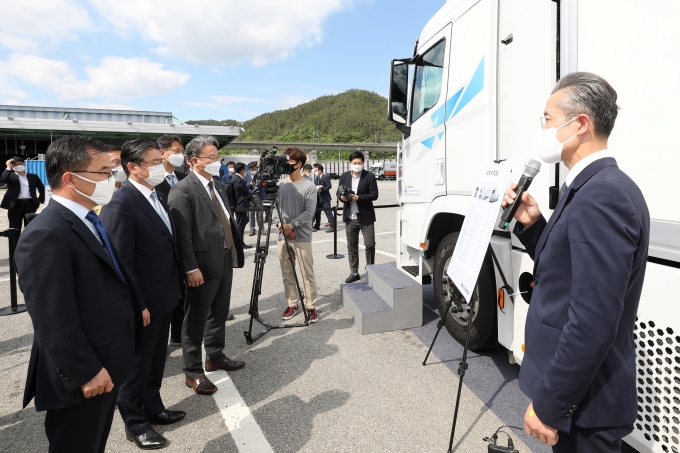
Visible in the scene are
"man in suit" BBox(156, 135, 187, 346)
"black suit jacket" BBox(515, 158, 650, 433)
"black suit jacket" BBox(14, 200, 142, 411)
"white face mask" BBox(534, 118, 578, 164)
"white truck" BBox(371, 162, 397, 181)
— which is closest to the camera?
"black suit jacket" BBox(515, 158, 650, 433)

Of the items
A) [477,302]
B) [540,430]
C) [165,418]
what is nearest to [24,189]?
[165,418]

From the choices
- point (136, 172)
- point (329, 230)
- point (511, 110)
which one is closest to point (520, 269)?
point (511, 110)

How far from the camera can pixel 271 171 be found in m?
4.10

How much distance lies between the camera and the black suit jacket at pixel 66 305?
159cm

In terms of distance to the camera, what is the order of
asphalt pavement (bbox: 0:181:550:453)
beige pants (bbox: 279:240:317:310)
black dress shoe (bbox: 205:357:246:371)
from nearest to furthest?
asphalt pavement (bbox: 0:181:550:453)
black dress shoe (bbox: 205:357:246:371)
beige pants (bbox: 279:240:317:310)

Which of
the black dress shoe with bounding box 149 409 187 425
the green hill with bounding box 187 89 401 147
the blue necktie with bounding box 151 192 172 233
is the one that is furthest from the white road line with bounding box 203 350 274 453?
the green hill with bounding box 187 89 401 147

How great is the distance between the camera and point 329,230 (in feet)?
37.4

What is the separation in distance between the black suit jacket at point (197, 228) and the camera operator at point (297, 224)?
4.13ft

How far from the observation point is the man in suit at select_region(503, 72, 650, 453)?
1.20m

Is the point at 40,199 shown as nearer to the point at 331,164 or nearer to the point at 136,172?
the point at 136,172

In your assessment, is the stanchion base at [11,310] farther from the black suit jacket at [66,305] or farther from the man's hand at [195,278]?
the black suit jacket at [66,305]

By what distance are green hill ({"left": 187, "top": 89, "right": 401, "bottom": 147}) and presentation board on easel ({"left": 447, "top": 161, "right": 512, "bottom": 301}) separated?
144059mm

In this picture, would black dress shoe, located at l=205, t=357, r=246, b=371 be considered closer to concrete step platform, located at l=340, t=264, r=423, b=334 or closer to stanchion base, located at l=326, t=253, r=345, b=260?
concrete step platform, located at l=340, t=264, r=423, b=334

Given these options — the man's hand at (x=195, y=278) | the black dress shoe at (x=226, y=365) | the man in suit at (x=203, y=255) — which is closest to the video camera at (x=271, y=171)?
the man in suit at (x=203, y=255)
